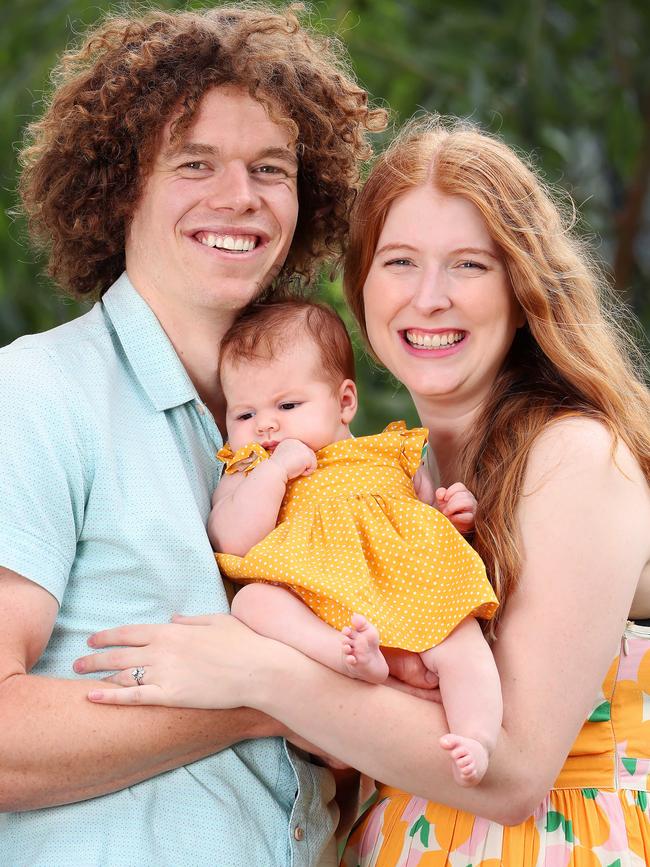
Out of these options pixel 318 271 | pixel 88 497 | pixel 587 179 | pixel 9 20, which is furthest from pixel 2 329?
pixel 88 497

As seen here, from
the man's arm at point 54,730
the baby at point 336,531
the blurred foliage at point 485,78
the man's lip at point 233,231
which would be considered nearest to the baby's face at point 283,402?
the baby at point 336,531

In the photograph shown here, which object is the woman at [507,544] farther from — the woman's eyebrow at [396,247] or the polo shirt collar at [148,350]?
the polo shirt collar at [148,350]

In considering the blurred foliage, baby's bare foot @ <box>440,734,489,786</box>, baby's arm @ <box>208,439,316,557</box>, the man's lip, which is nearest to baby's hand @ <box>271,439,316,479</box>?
baby's arm @ <box>208,439,316,557</box>

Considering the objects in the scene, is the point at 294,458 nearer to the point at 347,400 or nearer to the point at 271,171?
the point at 347,400

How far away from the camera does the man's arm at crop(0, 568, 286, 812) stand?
2.22 m

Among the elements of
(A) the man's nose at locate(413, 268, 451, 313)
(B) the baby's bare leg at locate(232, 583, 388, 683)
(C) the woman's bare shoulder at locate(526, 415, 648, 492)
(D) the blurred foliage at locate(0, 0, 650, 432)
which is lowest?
(B) the baby's bare leg at locate(232, 583, 388, 683)

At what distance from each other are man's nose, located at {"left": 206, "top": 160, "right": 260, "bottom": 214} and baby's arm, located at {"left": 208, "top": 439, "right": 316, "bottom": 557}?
1.99 feet

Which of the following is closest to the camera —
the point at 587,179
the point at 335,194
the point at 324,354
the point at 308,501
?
the point at 308,501

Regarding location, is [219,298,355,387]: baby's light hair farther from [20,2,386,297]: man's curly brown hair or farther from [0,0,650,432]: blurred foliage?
[0,0,650,432]: blurred foliage

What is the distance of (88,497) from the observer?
7.91ft

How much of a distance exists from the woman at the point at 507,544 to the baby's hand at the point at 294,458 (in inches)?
12.3

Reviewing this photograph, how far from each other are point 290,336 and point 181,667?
0.78 meters

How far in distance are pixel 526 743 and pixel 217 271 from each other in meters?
1.21

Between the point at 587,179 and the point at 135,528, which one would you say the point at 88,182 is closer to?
the point at 135,528
